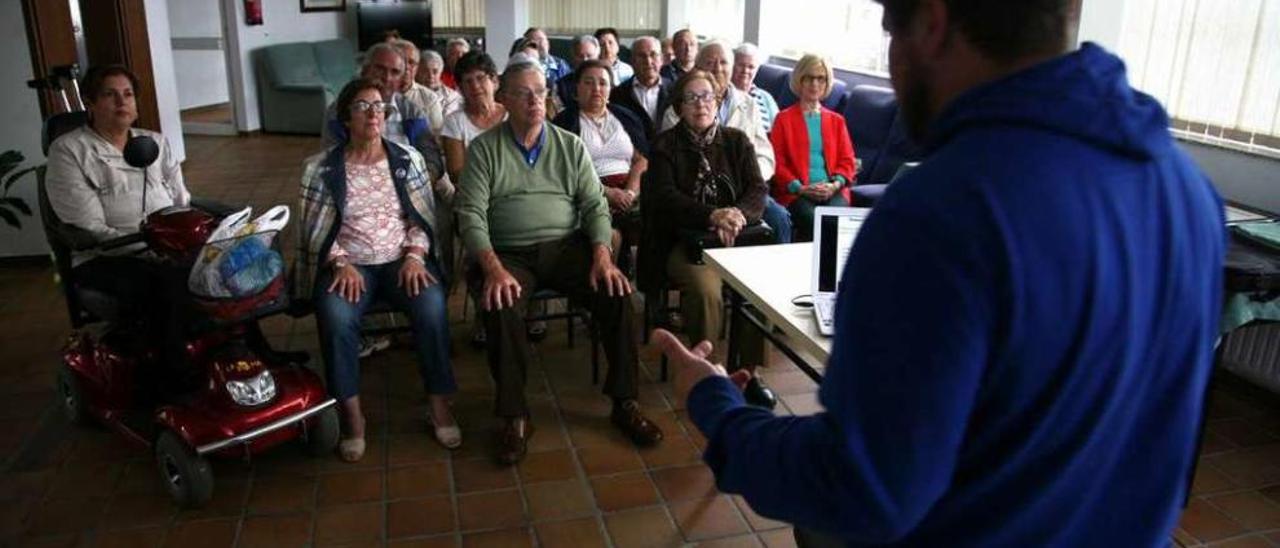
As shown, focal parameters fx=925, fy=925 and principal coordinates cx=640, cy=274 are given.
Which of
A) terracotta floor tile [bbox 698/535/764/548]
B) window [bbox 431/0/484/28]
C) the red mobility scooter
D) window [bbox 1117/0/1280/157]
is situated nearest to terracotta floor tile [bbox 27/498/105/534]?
the red mobility scooter

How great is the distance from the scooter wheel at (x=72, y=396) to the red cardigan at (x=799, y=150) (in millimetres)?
2739

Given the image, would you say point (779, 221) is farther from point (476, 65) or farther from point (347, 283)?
point (347, 283)

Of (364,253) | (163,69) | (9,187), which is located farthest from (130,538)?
(163,69)

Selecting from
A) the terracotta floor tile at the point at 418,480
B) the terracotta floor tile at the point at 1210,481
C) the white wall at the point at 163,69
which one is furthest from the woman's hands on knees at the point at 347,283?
the white wall at the point at 163,69

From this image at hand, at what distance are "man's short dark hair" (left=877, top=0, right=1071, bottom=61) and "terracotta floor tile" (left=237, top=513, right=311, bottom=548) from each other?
209 cm

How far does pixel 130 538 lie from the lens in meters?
2.32

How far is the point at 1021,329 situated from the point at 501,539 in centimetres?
185

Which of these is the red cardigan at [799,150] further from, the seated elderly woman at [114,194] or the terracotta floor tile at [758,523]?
the seated elderly woman at [114,194]

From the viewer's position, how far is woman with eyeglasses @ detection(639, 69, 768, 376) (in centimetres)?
317

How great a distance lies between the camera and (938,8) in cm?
77

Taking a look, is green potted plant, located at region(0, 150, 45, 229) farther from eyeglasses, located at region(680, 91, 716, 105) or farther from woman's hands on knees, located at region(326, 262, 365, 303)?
eyeglasses, located at region(680, 91, 716, 105)

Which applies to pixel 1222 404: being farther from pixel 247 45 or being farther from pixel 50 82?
pixel 247 45

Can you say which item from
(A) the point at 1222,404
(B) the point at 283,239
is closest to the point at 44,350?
(B) the point at 283,239

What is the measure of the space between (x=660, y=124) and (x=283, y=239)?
7.40ft
